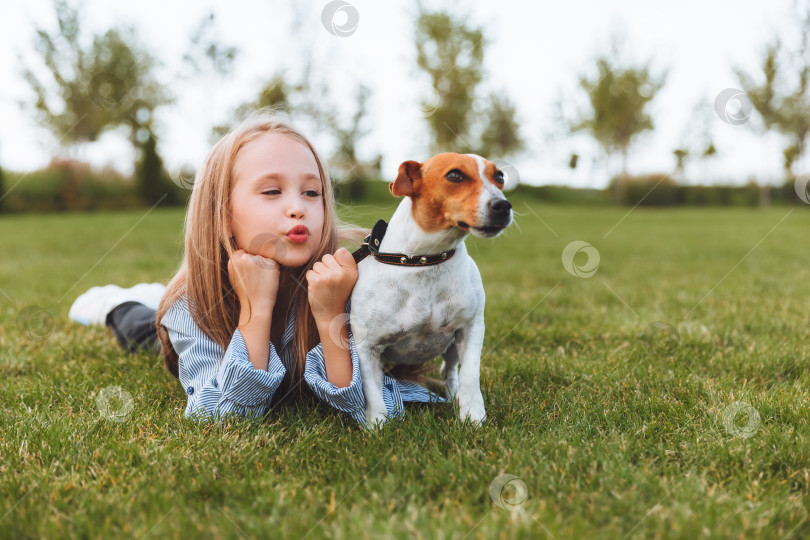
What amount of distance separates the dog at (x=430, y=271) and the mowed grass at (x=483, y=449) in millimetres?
280

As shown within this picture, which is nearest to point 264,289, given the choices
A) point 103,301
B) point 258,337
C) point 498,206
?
point 258,337

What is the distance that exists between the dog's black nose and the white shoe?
3172 mm

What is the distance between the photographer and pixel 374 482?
2.10 m

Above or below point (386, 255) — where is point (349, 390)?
below

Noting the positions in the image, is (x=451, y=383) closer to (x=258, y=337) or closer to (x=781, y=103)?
(x=258, y=337)

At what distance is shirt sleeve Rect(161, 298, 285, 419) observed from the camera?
261 centimetres

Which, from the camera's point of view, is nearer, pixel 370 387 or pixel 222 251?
pixel 370 387

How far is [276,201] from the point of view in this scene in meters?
2.76

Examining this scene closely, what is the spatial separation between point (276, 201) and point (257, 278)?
352 millimetres

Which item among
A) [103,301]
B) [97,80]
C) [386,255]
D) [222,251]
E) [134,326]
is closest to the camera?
[386,255]

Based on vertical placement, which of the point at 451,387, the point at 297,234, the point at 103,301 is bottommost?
the point at 103,301

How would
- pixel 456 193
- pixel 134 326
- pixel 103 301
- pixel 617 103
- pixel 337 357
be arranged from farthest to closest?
pixel 617 103, pixel 103 301, pixel 134 326, pixel 337 357, pixel 456 193

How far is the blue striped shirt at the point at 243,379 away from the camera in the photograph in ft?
8.60

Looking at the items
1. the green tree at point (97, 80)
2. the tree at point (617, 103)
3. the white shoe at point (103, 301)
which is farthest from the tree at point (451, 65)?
the white shoe at point (103, 301)
